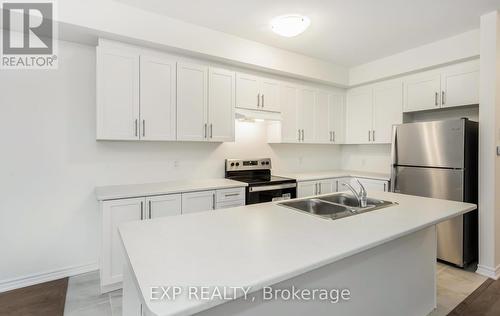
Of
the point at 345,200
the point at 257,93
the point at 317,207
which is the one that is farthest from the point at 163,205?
the point at 257,93

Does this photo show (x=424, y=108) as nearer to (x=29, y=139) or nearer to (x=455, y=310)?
(x=455, y=310)

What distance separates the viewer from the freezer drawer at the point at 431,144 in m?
2.82

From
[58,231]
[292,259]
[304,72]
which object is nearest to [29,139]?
[58,231]

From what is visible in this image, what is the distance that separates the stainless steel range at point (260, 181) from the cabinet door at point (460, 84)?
2.24 metres

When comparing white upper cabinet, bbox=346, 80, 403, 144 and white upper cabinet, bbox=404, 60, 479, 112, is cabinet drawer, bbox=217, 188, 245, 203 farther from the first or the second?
white upper cabinet, bbox=404, 60, 479, 112

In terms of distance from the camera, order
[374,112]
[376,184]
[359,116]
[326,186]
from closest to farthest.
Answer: [376,184] → [326,186] → [374,112] → [359,116]

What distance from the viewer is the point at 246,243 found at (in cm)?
122

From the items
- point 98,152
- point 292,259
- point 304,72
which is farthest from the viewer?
point 304,72

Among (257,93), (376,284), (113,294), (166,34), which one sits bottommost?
(113,294)

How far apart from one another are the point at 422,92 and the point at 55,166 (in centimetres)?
458

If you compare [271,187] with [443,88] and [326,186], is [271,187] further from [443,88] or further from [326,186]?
[443,88]

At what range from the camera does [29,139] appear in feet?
8.34

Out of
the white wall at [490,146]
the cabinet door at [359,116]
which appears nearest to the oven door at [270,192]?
the cabinet door at [359,116]

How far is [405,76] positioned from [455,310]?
3.04 m
